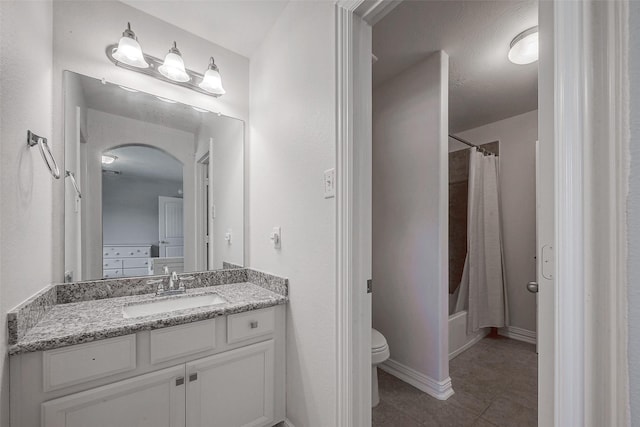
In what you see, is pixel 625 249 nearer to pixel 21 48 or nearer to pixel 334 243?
pixel 334 243

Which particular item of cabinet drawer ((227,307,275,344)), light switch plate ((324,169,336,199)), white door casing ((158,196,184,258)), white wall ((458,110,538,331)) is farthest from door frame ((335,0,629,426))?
white wall ((458,110,538,331))

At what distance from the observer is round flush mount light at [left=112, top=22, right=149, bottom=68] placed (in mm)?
1377

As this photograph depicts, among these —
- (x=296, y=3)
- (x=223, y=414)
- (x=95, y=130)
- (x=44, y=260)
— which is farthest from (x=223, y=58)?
(x=223, y=414)

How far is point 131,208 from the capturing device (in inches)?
61.2

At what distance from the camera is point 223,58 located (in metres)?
1.85

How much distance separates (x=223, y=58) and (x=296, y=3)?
685 millimetres

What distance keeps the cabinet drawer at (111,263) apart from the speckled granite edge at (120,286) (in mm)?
75

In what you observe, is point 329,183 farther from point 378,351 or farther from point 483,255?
point 483,255

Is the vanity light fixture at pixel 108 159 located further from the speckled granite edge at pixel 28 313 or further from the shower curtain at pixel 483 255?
the shower curtain at pixel 483 255

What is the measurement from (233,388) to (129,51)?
1.84 m

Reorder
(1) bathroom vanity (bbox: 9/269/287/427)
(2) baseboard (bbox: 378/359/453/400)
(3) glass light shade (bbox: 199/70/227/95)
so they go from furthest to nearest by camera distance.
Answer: (2) baseboard (bbox: 378/359/453/400)
(3) glass light shade (bbox: 199/70/227/95)
(1) bathroom vanity (bbox: 9/269/287/427)

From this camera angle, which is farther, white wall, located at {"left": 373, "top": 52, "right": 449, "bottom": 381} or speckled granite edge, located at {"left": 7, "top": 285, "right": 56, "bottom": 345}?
white wall, located at {"left": 373, "top": 52, "right": 449, "bottom": 381}

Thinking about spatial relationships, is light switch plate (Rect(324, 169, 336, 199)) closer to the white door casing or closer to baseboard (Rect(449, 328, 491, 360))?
the white door casing

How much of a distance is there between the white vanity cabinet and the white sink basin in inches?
9.2
